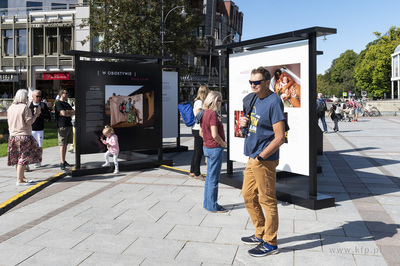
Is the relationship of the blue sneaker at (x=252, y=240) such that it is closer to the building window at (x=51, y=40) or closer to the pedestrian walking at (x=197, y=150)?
the pedestrian walking at (x=197, y=150)

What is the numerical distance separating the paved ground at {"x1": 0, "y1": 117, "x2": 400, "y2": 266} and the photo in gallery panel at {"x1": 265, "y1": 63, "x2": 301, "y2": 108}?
1.60 meters

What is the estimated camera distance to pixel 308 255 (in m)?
4.17

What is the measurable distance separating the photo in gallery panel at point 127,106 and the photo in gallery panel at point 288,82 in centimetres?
371

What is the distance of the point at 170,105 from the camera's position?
12.3 m

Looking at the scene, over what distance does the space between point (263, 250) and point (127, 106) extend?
19.0 feet

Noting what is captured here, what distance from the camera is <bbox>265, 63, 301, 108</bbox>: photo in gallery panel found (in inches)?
244

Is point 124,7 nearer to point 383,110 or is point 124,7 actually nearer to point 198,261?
point 198,261

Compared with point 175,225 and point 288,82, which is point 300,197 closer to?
point 288,82

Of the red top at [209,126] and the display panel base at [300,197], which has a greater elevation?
the red top at [209,126]

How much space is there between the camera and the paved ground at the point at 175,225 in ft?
13.6

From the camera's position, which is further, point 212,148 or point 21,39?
point 21,39

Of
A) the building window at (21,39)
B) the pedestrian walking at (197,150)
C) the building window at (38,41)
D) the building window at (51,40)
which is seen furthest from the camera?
the building window at (21,39)

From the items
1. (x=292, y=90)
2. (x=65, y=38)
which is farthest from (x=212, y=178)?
(x=65, y=38)

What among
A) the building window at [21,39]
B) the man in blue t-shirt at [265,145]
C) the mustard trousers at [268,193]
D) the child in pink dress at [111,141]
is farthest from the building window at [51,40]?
the mustard trousers at [268,193]
